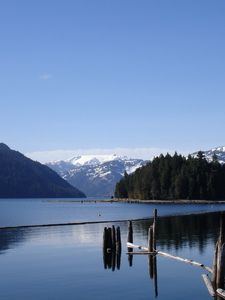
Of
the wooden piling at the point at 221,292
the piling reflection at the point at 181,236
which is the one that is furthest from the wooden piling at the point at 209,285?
the piling reflection at the point at 181,236

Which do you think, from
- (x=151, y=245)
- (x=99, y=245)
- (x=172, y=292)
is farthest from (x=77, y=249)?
(x=172, y=292)

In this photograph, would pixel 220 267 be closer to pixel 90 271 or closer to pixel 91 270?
pixel 90 271

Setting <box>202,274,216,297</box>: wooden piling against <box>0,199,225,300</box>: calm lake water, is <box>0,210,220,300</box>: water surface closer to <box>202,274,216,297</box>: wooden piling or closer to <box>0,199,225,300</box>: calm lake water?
<box>0,199,225,300</box>: calm lake water

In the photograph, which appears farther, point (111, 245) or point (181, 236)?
point (181, 236)

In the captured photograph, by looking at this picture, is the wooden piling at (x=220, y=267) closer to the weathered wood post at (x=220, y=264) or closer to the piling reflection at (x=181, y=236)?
the weathered wood post at (x=220, y=264)

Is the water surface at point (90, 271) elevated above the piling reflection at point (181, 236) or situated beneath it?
situated beneath

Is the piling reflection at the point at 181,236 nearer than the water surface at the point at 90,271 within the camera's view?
No

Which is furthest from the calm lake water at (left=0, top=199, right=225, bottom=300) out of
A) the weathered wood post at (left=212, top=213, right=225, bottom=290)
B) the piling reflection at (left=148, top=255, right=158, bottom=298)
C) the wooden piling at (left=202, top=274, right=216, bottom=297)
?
the weathered wood post at (left=212, top=213, right=225, bottom=290)

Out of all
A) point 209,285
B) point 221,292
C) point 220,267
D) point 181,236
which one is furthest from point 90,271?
point 181,236

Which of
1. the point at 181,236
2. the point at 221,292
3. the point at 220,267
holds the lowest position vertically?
the point at 221,292

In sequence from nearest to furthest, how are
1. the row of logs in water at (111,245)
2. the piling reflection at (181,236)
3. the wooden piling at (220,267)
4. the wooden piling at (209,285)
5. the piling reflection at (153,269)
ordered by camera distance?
the wooden piling at (220,267), the wooden piling at (209,285), the piling reflection at (153,269), the row of logs in water at (111,245), the piling reflection at (181,236)

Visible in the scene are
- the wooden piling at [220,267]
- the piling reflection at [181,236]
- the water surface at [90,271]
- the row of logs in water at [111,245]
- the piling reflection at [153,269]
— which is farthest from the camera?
the piling reflection at [181,236]

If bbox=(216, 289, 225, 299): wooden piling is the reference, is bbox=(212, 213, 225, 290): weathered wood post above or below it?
above

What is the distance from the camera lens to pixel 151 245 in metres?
63.3
